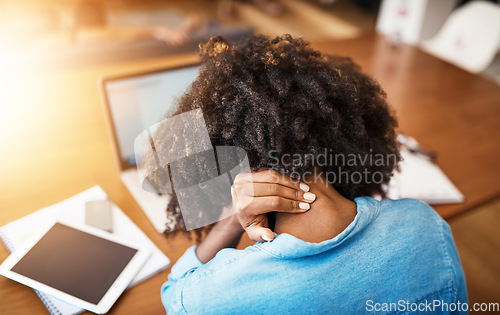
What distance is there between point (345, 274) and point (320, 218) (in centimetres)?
11

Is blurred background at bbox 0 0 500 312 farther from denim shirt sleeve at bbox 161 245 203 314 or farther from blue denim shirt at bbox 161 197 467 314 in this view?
blue denim shirt at bbox 161 197 467 314

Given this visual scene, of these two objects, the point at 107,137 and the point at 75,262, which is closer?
the point at 75,262

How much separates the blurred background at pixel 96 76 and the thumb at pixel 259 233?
364 mm

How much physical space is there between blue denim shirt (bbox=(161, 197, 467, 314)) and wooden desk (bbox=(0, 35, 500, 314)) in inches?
10.4

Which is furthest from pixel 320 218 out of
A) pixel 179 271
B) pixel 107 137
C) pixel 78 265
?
pixel 107 137

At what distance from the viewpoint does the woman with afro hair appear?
2.12ft

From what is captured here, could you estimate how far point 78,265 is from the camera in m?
0.84

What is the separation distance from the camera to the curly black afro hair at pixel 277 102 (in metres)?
0.68

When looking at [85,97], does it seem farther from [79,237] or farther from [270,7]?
[270,7]

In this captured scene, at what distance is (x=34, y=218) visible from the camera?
3.29ft

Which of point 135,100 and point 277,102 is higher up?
point 277,102

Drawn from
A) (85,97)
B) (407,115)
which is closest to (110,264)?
(85,97)

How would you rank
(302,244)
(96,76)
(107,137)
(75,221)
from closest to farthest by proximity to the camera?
(302,244)
(75,221)
(107,137)
(96,76)

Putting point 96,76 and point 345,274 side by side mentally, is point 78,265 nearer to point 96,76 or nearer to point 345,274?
point 345,274
